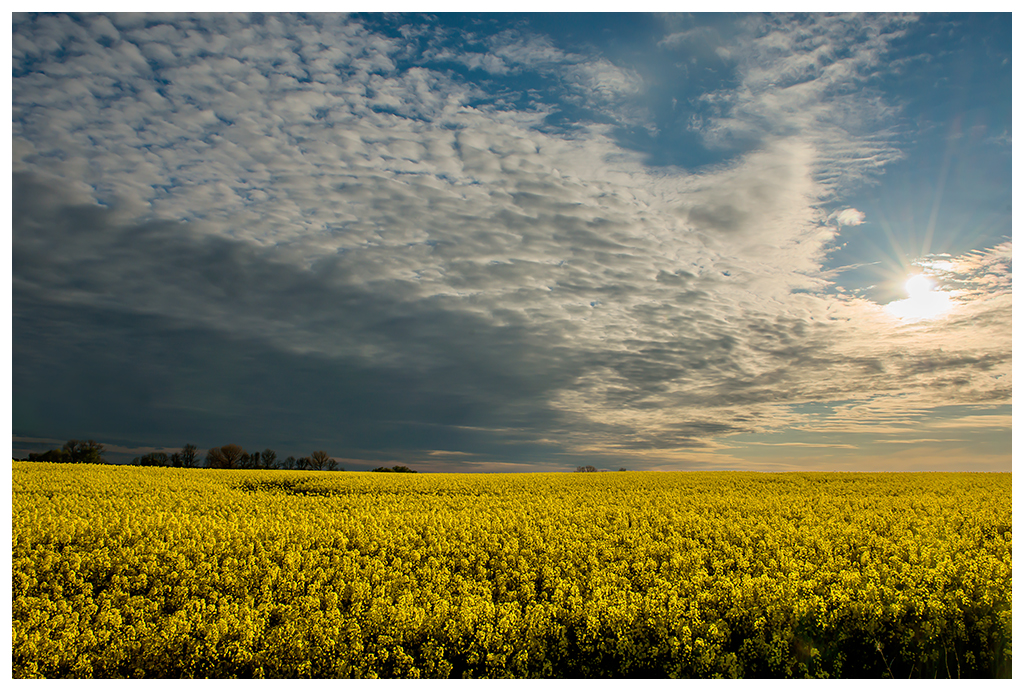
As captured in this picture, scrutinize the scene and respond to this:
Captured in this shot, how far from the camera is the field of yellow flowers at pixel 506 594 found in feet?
21.0

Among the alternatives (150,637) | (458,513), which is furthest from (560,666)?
(458,513)

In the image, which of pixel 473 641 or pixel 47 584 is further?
pixel 47 584

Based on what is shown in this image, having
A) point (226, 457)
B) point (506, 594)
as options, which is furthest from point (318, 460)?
point (506, 594)

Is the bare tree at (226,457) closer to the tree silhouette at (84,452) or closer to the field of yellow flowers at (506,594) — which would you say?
the tree silhouette at (84,452)

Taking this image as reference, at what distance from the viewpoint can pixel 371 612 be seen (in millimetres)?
6910

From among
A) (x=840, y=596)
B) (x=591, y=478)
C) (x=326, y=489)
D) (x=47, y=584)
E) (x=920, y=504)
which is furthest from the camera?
(x=591, y=478)

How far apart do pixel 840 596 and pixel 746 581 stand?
1.16 meters

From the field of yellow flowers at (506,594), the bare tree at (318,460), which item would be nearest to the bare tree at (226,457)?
the bare tree at (318,460)

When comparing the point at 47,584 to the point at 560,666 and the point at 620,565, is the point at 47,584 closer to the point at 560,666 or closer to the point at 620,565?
the point at 560,666

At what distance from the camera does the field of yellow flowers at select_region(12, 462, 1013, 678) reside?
6.40m

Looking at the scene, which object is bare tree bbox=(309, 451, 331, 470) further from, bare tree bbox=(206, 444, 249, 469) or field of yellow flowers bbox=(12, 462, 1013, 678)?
field of yellow flowers bbox=(12, 462, 1013, 678)

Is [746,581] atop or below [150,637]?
atop

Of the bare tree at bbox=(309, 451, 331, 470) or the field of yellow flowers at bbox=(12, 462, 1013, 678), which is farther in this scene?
the bare tree at bbox=(309, 451, 331, 470)

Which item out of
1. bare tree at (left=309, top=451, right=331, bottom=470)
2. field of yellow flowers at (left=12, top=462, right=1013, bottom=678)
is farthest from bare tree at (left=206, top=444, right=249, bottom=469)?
field of yellow flowers at (left=12, top=462, right=1013, bottom=678)
